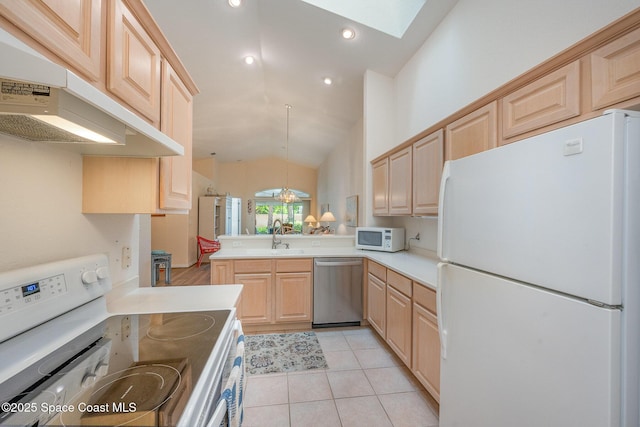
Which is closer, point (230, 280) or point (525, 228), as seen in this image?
point (525, 228)

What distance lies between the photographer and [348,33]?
2965mm

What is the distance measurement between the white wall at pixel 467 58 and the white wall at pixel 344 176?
1214mm

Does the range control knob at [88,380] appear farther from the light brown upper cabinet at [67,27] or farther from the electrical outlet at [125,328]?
the light brown upper cabinet at [67,27]

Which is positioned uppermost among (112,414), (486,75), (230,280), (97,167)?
(486,75)

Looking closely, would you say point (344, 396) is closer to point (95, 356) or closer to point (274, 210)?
point (95, 356)

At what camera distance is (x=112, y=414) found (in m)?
0.58

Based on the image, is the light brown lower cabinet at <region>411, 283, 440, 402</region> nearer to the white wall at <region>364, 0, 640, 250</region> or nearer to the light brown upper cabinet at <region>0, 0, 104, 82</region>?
the white wall at <region>364, 0, 640, 250</region>

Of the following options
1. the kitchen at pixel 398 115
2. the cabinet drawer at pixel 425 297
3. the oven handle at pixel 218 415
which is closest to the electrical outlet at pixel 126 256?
the kitchen at pixel 398 115

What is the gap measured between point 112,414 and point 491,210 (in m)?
1.36

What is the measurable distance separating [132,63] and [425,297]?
6.67 ft

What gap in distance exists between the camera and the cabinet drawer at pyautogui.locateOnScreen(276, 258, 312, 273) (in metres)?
3.01

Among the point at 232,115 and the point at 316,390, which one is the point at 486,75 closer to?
the point at 316,390

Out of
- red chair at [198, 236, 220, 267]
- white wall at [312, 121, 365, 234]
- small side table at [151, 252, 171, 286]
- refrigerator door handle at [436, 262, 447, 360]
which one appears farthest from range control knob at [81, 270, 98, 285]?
red chair at [198, 236, 220, 267]

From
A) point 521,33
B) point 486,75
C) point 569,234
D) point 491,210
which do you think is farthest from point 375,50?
point 569,234
